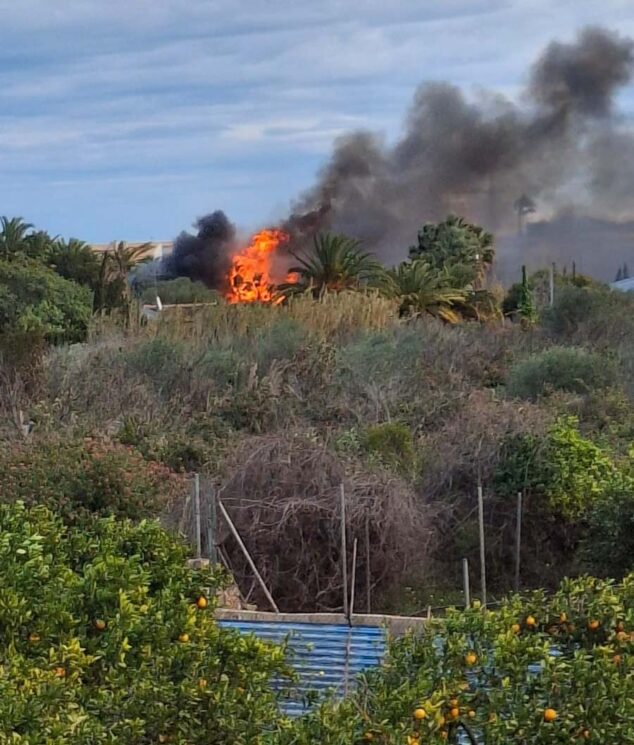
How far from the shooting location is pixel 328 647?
19.6 feet

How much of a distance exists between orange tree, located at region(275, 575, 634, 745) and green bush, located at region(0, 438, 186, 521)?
4955mm

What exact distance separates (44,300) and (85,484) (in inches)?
590

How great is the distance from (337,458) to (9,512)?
196 inches

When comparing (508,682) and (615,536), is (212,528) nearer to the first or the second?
(615,536)

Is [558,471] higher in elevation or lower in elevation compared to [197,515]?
higher

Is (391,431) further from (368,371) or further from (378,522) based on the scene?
(368,371)

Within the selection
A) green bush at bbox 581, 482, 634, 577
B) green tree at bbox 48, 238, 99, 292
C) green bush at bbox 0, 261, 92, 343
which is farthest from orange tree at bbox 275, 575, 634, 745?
green tree at bbox 48, 238, 99, 292

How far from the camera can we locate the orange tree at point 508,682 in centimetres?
293

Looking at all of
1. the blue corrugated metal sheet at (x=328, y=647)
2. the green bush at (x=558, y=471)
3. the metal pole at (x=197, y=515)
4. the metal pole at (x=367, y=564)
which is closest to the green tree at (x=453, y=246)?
the green bush at (x=558, y=471)


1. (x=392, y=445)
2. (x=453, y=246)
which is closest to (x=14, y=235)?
(x=453, y=246)

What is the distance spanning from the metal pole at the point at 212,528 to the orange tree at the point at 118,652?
12.4ft

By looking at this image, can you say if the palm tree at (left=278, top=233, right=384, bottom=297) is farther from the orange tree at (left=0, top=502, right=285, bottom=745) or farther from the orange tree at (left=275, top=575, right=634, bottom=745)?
the orange tree at (left=275, top=575, right=634, bottom=745)

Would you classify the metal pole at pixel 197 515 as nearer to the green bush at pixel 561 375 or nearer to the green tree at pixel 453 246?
the green bush at pixel 561 375

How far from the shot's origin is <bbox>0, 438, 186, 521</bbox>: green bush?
8094 mm
